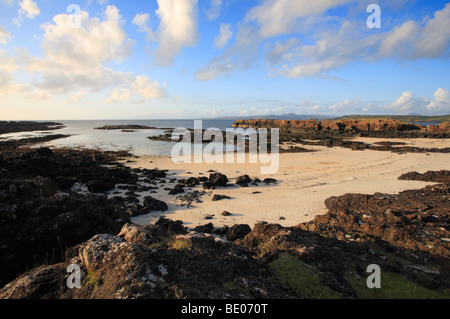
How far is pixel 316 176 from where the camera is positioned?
25.2 meters

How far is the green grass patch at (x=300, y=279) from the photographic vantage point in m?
5.49

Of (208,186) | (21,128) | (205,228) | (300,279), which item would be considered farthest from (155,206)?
(21,128)

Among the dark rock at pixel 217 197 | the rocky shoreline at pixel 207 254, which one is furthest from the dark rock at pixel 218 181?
the rocky shoreline at pixel 207 254

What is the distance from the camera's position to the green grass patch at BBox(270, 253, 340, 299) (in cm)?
549

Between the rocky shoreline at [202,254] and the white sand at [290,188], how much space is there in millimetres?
2540

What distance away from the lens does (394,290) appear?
6.11m

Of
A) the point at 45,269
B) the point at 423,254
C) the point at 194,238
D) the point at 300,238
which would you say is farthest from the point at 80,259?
the point at 423,254

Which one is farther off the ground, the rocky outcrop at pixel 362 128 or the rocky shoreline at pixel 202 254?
the rocky outcrop at pixel 362 128

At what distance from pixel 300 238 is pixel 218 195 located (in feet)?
34.1

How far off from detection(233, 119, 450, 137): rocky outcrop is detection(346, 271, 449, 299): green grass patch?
251 ft

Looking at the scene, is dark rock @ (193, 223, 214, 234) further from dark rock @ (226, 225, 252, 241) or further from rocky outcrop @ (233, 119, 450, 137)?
rocky outcrop @ (233, 119, 450, 137)

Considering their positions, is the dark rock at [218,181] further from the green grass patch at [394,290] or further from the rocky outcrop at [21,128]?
the rocky outcrop at [21,128]

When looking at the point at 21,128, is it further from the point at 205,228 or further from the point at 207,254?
the point at 207,254
